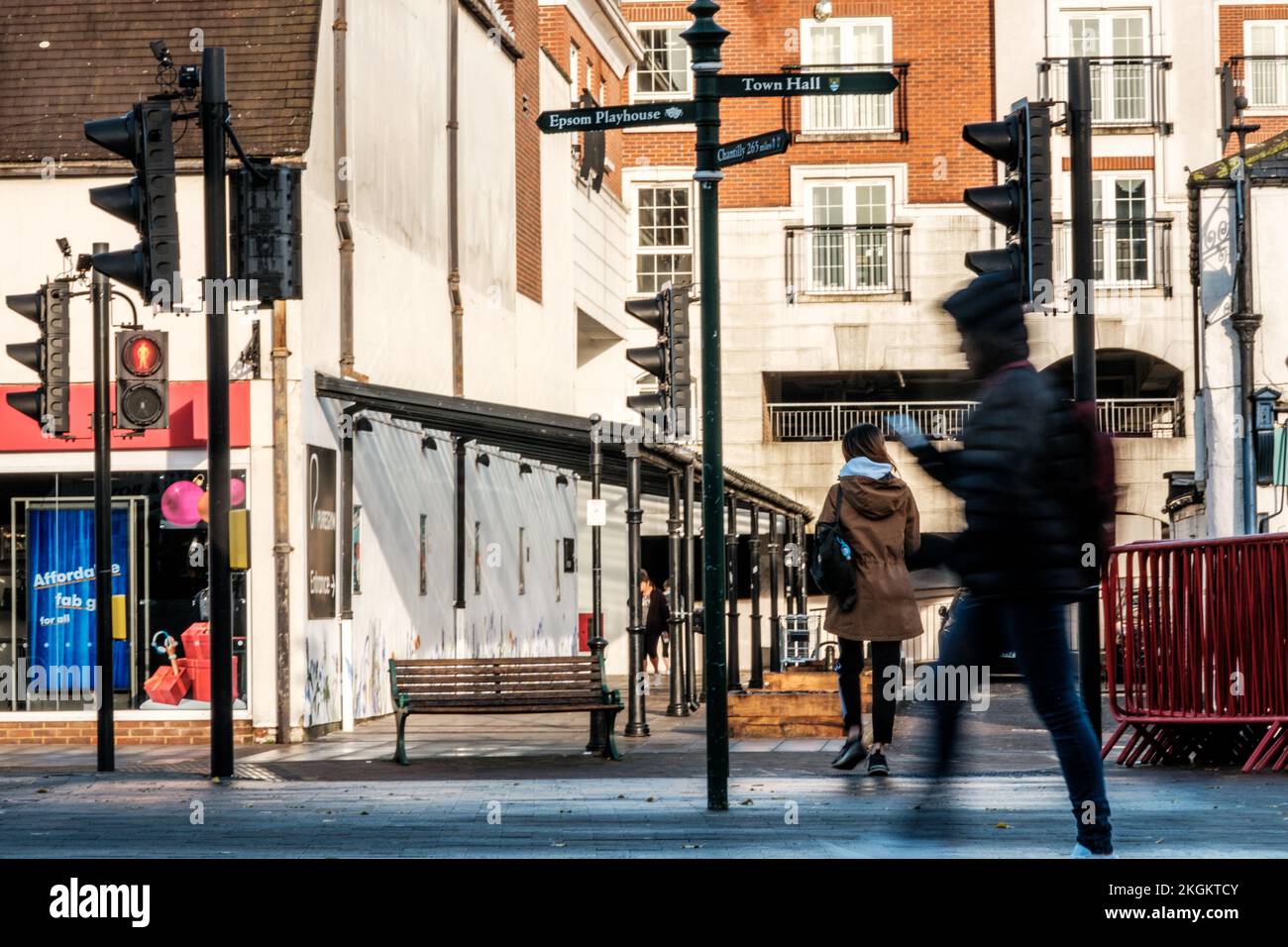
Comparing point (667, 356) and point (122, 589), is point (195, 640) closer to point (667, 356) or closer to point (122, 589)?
point (122, 589)

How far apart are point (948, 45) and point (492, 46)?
1726cm

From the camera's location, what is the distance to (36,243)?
18547 mm

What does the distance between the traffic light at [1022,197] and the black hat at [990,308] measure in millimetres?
2682

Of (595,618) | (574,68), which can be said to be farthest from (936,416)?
(595,618)

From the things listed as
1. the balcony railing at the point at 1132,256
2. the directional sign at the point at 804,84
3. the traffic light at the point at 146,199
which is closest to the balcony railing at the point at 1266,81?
the balcony railing at the point at 1132,256

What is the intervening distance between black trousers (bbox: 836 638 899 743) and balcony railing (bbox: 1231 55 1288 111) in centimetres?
3452

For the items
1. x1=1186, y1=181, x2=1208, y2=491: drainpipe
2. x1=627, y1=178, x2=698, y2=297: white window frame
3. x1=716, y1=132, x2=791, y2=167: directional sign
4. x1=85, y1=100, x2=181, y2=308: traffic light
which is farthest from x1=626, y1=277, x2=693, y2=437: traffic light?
x1=627, y1=178, x2=698, y2=297: white window frame

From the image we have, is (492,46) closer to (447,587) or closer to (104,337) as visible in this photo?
(447,587)

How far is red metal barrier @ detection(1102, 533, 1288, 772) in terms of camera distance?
11375 millimetres

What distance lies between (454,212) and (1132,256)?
20918 mm

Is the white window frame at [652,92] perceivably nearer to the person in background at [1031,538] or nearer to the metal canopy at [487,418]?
the metal canopy at [487,418]

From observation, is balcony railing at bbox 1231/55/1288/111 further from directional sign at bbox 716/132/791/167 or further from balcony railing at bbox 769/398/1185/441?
directional sign at bbox 716/132/791/167

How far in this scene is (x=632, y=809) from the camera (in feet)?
30.9
